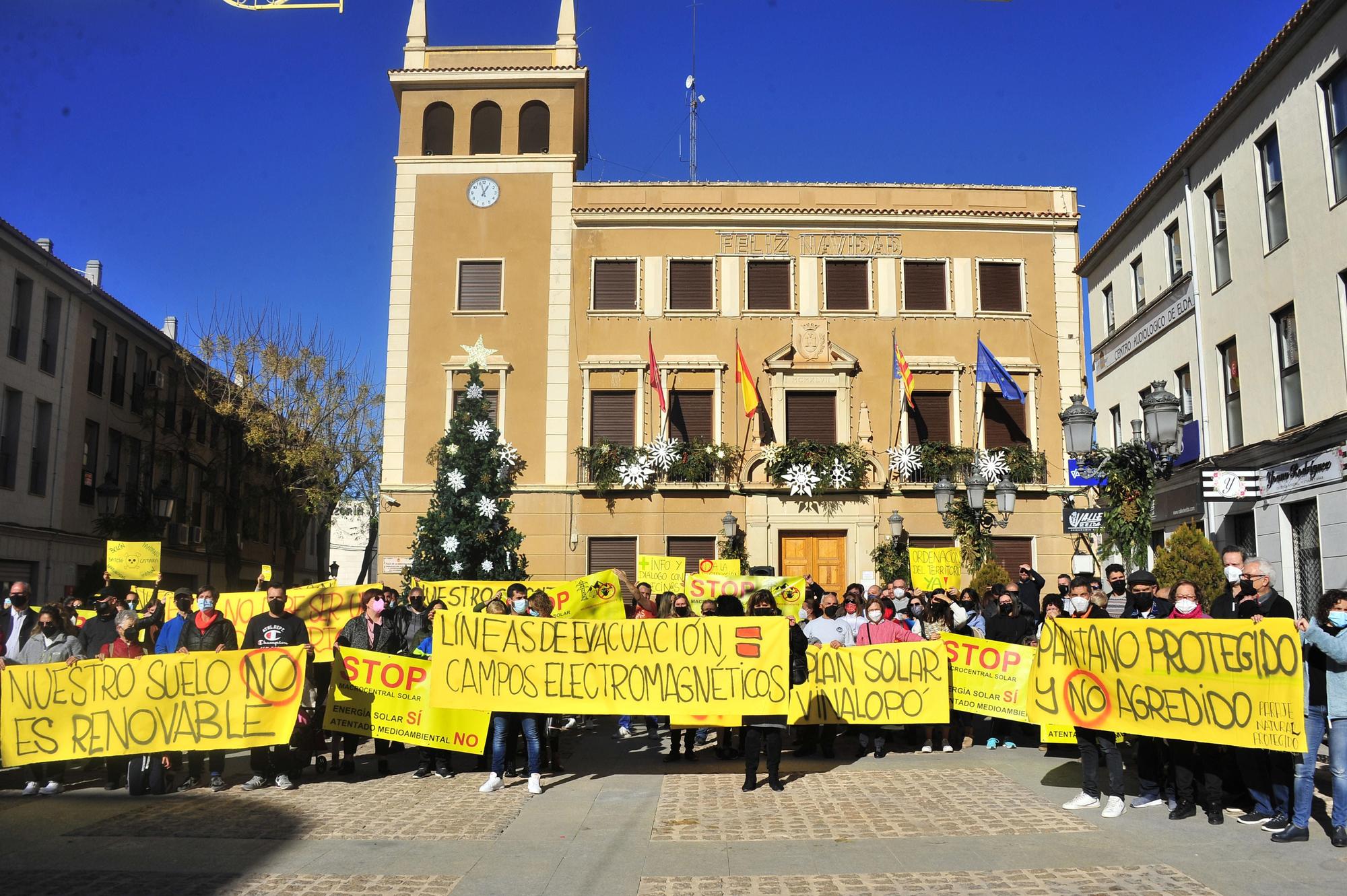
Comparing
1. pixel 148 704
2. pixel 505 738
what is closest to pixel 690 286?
pixel 505 738

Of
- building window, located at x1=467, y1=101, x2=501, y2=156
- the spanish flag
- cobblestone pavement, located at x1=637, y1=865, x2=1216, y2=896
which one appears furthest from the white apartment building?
building window, located at x1=467, y1=101, x2=501, y2=156

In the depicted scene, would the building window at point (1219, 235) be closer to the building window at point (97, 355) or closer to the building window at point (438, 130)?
the building window at point (438, 130)

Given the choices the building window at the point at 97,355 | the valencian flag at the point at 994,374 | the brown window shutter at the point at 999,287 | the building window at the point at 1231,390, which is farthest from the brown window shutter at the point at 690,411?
the building window at the point at 97,355

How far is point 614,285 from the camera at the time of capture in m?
28.1

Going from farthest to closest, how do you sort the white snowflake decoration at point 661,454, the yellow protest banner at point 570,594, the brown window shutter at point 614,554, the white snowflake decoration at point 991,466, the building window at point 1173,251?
the brown window shutter at point 614,554, the white snowflake decoration at point 661,454, the white snowflake decoration at point 991,466, the building window at point 1173,251, the yellow protest banner at point 570,594

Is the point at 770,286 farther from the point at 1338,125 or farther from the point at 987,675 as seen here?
the point at 987,675

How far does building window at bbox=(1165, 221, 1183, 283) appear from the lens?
22.9 meters

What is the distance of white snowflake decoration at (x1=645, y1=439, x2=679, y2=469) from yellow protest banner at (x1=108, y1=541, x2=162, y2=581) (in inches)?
453

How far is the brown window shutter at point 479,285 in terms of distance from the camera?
28047 mm

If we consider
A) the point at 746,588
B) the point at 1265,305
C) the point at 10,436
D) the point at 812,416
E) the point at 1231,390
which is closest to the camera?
the point at 746,588

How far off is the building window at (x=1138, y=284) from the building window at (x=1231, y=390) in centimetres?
447

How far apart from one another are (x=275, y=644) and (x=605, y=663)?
3.38m

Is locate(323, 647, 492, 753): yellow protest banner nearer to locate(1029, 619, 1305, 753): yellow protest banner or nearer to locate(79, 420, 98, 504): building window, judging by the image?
locate(1029, 619, 1305, 753): yellow protest banner

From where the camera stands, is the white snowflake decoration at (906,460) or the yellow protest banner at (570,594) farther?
the white snowflake decoration at (906,460)
